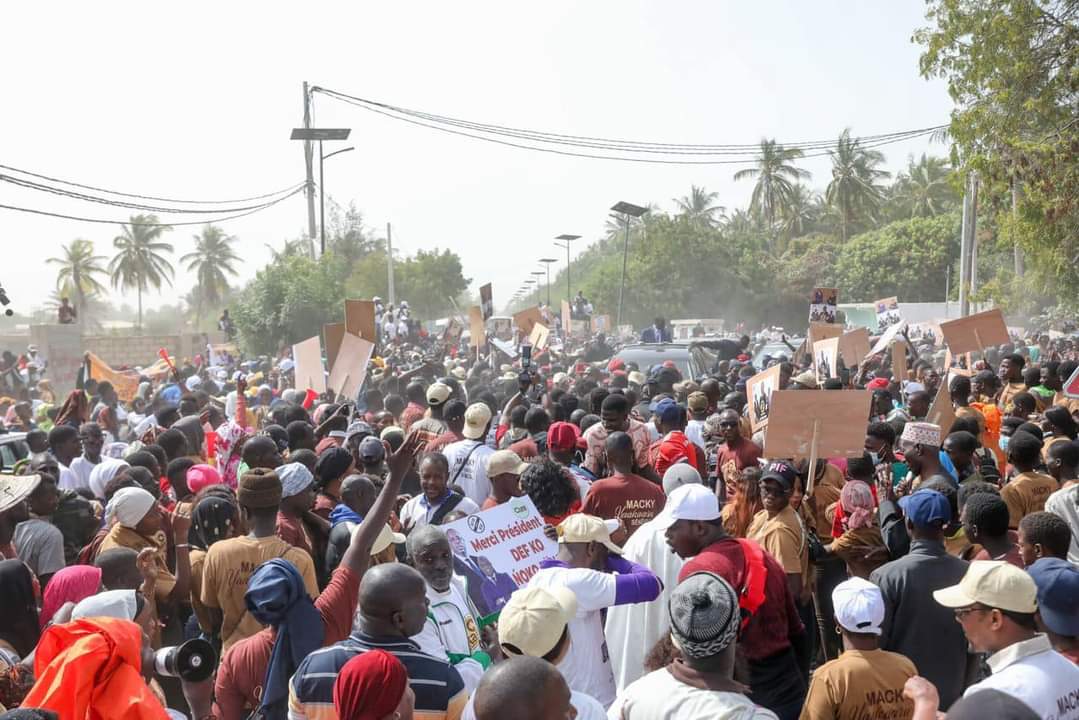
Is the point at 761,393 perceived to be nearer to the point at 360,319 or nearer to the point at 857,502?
the point at 857,502

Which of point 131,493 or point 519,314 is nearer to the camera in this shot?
point 131,493

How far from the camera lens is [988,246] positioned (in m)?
42.5

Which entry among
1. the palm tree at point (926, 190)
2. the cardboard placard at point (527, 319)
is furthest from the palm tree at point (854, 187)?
the cardboard placard at point (527, 319)

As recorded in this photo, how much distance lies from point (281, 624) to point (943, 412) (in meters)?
7.20

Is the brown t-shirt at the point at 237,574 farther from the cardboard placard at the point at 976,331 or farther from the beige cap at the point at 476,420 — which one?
the cardboard placard at the point at 976,331

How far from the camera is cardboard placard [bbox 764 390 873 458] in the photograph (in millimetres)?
7062

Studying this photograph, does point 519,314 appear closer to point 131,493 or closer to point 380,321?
point 380,321

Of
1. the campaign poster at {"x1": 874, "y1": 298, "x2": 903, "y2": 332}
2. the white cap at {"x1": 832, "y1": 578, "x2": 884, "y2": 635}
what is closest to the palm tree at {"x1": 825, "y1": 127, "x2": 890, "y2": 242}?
the campaign poster at {"x1": 874, "y1": 298, "x2": 903, "y2": 332}

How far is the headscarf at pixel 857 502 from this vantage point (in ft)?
19.2

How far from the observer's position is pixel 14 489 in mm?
5535

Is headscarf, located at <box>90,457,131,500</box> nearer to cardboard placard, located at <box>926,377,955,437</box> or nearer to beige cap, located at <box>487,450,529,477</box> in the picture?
beige cap, located at <box>487,450,529,477</box>

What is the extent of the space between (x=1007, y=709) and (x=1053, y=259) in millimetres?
14689

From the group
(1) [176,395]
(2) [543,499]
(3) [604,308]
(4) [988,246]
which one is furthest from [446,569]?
(3) [604,308]

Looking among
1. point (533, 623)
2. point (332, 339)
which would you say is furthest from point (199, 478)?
point (332, 339)
